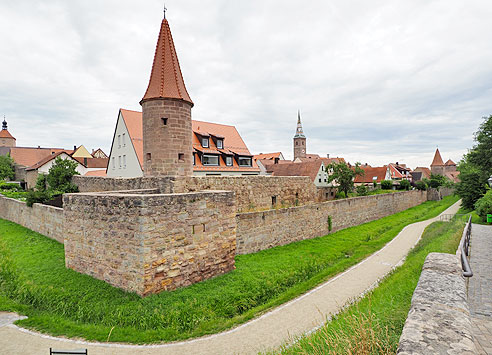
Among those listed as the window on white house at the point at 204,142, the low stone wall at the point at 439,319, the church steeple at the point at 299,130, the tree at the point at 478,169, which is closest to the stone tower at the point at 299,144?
the church steeple at the point at 299,130

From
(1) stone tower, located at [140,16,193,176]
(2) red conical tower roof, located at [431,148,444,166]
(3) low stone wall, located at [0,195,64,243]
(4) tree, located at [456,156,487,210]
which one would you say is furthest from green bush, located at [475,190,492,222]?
(2) red conical tower roof, located at [431,148,444,166]

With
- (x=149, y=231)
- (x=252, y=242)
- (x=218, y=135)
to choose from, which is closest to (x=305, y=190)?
(x=252, y=242)

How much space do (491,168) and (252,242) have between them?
82.1 ft

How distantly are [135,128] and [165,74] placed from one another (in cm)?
1224

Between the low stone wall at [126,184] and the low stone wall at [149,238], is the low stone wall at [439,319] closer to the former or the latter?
the low stone wall at [149,238]

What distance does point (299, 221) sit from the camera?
16.5 metres

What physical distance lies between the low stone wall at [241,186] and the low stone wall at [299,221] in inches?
80.1

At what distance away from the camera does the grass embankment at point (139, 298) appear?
700 cm

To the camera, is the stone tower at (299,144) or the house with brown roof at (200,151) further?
the stone tower at (299,144)

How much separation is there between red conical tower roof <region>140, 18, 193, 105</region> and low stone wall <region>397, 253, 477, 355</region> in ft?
40.6

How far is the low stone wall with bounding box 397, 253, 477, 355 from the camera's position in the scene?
78.9 inches

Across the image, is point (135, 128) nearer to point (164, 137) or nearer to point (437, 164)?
point (164, 137)

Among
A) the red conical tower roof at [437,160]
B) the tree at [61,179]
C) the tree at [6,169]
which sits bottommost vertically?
the tree at [61,179]

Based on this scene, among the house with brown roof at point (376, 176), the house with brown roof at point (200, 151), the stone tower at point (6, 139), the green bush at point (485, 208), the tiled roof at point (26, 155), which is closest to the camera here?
the green bush at point (485, 208)
